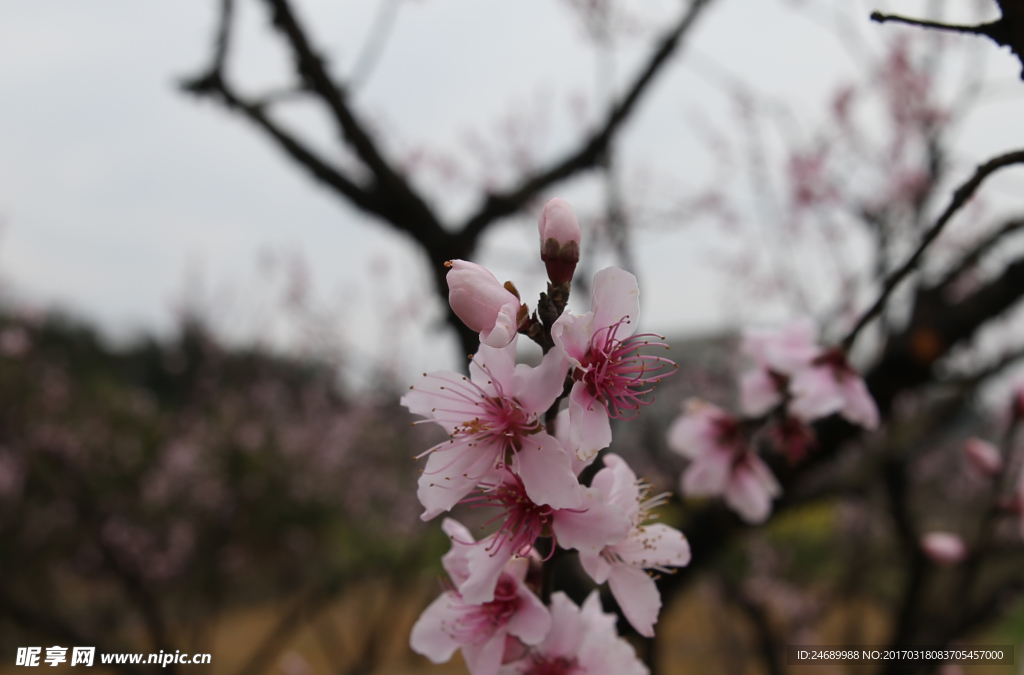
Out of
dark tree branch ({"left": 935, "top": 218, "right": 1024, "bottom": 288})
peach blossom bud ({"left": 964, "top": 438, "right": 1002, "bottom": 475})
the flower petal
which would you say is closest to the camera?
the flower petal

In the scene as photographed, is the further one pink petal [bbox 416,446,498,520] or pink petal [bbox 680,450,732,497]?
pink petal [bbox 680,450,732,497]

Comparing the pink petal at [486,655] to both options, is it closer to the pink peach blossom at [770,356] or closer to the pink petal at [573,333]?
the pink petal at [573,333]

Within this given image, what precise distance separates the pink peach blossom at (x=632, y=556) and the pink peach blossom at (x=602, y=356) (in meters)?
0.06

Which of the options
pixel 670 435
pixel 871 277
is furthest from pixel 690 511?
pixel 871 277

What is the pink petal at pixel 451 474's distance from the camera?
0.49 m

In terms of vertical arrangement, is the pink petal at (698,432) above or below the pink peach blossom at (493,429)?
below

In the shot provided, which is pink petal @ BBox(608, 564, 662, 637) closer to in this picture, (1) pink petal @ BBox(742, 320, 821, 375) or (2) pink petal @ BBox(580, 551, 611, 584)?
(2) pink petal @ BBox(580, 551, 611, 584)

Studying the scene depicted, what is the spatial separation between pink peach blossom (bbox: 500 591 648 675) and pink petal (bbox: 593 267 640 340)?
0.89 ft

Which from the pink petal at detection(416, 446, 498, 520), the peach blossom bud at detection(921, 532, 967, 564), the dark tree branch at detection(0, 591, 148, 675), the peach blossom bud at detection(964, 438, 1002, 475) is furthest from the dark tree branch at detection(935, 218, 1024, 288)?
the dark tree branch at detection(0, 591, 148, 675)

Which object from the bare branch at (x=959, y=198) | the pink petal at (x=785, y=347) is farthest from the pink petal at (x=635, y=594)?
the pink petal at (x=785, y=347)

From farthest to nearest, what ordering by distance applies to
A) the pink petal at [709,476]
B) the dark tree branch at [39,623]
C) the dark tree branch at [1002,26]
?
the dark tree branch at [39,623]
the pink petal at [709,476]
the dark tree branch at [1002,26]

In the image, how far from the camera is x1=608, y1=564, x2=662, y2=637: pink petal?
556 mm

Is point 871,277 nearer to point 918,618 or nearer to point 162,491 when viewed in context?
point 918,618

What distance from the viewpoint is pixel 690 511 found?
5.44ft
